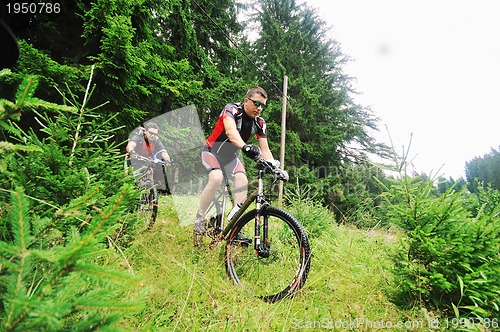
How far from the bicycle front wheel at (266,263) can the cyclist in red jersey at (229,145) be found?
0.55m

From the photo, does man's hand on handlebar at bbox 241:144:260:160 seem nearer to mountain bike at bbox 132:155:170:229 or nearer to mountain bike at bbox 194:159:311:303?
mountain bike at bbox 194:159:311:303

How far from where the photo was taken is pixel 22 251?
0.69 metres

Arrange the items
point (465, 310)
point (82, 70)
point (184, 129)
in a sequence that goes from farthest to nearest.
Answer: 1. point (184, 129)
2. point (82, 70)
3. point (465, 310)

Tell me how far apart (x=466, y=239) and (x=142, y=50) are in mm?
7661

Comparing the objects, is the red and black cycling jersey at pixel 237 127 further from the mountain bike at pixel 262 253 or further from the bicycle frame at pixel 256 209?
the mountain bike at pixel 262 253

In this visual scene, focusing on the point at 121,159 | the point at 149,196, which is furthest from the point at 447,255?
the point at 149,196

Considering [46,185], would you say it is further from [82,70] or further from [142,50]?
[142,50]

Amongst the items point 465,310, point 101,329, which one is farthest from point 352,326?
point 101,329

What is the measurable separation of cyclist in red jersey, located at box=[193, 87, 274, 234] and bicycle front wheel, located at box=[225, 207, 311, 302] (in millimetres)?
553

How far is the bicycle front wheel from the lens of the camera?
253 centimetres

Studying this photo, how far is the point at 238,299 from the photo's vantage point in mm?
2443

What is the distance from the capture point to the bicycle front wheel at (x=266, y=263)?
253 cm

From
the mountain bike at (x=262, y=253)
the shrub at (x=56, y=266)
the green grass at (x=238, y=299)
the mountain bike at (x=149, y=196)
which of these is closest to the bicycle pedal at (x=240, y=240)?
the mountain bike at (x=262, y=253)

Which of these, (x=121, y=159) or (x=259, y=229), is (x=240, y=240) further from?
(x=121, y=159)
